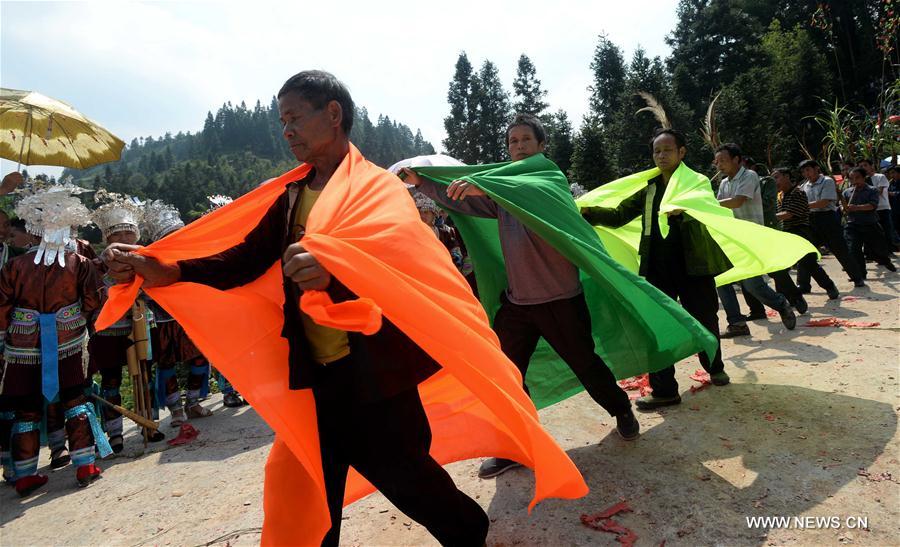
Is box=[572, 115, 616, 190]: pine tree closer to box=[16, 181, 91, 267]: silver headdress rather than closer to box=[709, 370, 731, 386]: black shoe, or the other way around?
box=[709, 370, 731, 386]: black shoe

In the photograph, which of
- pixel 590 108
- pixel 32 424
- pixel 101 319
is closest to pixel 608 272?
pixel 101 319

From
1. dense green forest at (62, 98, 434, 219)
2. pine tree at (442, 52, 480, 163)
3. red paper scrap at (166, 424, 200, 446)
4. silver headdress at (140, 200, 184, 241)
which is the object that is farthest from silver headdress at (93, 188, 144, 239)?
dense green forest at (62, 98, 434, 219)

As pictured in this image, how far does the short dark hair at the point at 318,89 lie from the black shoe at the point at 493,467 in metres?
2.22

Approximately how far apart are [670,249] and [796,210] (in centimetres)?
471

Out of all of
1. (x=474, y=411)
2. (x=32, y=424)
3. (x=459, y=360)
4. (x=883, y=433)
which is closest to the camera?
(x=459, y=360)

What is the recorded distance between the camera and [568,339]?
3.21 m

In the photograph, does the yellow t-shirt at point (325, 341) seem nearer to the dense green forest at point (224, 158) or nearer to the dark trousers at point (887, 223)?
the dark trousers at point (887, 223)

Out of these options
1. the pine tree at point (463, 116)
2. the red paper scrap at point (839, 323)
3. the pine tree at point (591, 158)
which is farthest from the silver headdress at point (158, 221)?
the pine tree at point (463, 116)

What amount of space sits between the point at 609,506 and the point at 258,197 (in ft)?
7.90

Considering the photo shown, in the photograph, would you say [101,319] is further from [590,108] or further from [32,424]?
[590,108]

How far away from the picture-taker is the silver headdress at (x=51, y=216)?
459 cm

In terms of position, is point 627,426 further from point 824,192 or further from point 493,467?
point 824,192

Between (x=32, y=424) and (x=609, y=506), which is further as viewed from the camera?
(x=32, y=424)

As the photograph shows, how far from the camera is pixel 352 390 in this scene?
6.27 feet
